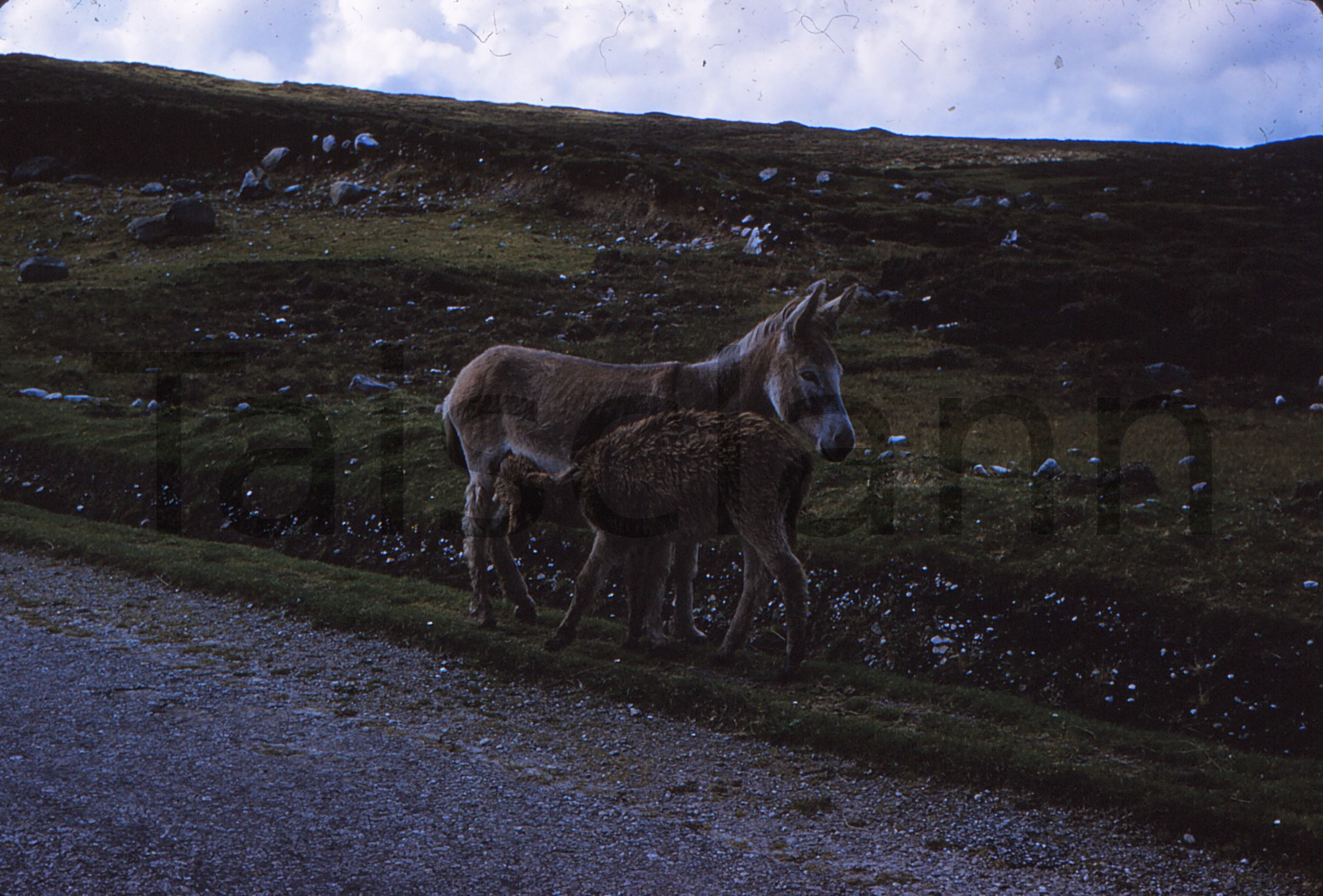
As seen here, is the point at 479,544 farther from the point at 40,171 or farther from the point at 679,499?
the point at 40,171

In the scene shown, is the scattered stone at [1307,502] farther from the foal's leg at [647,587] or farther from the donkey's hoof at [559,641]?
the donkey's hoof at [559,641]

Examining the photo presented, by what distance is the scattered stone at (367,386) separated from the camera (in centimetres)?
1725

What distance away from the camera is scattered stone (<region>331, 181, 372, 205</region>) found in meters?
34.7

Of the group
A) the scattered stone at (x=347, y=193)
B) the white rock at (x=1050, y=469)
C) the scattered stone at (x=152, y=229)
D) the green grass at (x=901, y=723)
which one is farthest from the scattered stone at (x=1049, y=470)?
the scattered stone at (x=347, y=193)

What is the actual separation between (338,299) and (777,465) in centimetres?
1802

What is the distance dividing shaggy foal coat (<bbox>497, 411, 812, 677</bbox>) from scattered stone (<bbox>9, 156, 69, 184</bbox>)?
35.5m

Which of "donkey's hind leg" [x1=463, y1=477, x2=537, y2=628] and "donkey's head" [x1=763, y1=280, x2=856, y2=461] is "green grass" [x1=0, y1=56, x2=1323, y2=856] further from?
"donkey's head" [x1=763, y1=280, x2=856, y2=461]

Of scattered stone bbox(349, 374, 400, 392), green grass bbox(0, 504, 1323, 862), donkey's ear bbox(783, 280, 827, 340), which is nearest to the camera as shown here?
green grass bbox(0, 504, 1323, 862)

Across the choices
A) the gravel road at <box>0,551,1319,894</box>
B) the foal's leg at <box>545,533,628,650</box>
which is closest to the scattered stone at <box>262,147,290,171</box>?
the gravel road at <box>0,551,1319,894</box>

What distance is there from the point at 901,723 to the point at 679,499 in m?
2.21

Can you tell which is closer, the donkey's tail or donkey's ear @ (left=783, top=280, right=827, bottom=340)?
donkey's ear @ (left=783, top=280, right=827, bottom=340)

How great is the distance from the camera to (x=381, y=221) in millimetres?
32156

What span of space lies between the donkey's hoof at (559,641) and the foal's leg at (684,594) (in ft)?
3.22

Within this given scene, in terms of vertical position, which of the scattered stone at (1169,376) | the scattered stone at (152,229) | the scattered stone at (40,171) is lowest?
the scattered stone at (1169,376)
